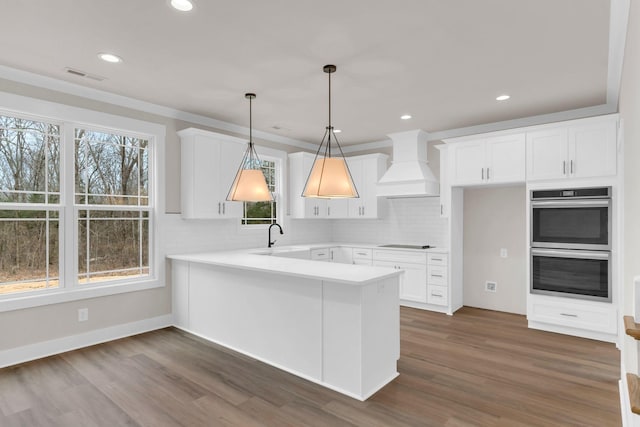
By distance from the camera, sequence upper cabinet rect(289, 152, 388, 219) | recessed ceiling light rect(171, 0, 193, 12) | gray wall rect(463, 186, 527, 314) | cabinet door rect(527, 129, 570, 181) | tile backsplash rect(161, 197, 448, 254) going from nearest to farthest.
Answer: recessed ceiling light rect(171, 0, 193, 12)
cabinet door rect(527, 129, 570, 181)
tile backsplash rect(161, 197, 448, 254)
gray wall rect(463, 186, 527, 314)
upper cabinet rect(289, 152, 388, 219)

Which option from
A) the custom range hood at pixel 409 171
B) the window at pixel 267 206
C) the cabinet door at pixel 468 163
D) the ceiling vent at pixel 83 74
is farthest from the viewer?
the window at pixel 267 206

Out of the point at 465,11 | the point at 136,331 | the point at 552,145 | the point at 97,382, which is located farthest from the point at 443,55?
the point at 136,331

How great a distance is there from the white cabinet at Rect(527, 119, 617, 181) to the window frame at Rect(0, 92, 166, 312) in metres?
4.40

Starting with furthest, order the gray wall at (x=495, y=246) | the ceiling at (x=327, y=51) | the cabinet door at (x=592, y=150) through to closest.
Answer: the gray wall at (x=495, y=246), the cabinet door at (x=592, y=150), the ceiling at (x=327, y=51)

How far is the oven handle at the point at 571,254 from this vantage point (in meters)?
3.78

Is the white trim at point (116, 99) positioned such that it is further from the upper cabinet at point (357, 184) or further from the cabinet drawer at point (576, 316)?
the cabinet drawer at point (576, 316)

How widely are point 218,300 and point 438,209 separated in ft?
11.5

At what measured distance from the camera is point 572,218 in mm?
3971

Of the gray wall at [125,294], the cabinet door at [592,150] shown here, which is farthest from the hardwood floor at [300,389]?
the cabinet door at [592,150]

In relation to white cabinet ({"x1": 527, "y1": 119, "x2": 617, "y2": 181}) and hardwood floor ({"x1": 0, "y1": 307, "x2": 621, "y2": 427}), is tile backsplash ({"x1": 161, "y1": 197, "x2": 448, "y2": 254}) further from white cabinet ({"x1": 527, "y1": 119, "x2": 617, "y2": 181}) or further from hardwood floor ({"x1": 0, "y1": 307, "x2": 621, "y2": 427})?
white cabinet ({"x1": 527, "y1": 119, "x2": 617, "y2": 181})

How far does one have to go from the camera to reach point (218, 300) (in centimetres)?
379

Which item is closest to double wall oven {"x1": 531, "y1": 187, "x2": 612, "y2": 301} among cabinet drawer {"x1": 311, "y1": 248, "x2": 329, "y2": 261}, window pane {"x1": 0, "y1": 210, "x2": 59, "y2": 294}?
cabinet drawer {"x1": 311, "y1": 248, "x2": 329, "y2": 261}

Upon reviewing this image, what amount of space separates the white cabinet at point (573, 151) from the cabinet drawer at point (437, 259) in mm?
1442

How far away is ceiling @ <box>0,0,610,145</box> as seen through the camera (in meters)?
2.32
